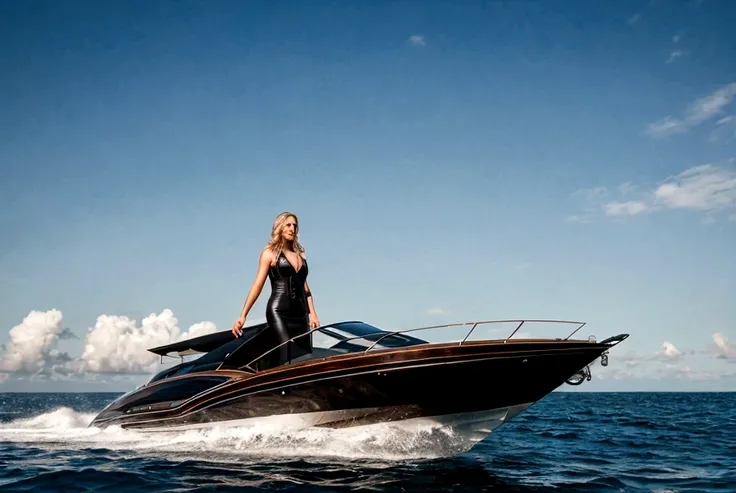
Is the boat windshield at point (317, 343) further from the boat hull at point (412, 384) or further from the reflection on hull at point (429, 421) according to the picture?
the reflection on hull at point (429, 421)

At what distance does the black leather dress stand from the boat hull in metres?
0.60

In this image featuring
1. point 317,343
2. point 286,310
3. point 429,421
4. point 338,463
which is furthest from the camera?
point 286,310

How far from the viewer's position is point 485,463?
22.9ft

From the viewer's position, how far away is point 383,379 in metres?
6.41

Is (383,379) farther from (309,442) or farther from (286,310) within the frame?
(286,310)

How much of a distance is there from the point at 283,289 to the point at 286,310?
27 cm

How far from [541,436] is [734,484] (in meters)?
5.03

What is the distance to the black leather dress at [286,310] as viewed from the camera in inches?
292

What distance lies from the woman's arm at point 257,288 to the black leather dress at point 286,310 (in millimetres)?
84

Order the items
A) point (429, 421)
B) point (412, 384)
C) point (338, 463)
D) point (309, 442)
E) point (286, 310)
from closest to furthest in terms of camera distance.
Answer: point (338, 463) → point (412, 384) → point (429, 421) → point (309, 442) → point (286, 310)

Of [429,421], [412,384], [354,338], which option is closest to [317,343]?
[354,338]

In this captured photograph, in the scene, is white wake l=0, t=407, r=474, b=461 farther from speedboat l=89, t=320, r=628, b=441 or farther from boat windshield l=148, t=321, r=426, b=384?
boat windshield l=148, t=321, r=426, b=384

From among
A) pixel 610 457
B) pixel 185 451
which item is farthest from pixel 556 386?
pixel 185 451

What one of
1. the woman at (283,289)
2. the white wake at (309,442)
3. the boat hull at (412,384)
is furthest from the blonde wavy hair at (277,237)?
the white wake at (309,442)
